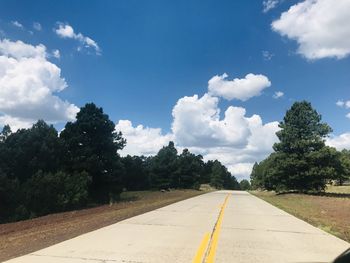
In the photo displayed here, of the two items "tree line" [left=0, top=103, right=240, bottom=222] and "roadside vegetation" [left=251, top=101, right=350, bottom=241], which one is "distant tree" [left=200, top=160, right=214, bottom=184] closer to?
"roadside vegetation" [left=251, top=101, right=350, bottom=241]

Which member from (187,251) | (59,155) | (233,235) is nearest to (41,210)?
(59,155)

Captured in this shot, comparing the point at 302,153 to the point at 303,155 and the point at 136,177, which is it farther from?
the point at 136,177

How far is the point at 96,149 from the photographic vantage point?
4381cm

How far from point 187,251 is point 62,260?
2.74 metres

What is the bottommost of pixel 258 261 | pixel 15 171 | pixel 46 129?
pixel 258 261

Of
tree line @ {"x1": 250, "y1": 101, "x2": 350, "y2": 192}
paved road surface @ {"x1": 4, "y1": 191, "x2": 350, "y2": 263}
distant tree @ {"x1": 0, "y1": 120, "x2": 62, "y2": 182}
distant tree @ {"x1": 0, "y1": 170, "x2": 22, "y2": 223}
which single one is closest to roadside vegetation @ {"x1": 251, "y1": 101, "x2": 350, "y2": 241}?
tree line @ {"x1": 250, "y1": 101, "x2": 350, "y2": 192}

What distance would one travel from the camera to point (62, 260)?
26.4 ft

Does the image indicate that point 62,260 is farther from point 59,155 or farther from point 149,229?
point 59,155

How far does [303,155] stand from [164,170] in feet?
132

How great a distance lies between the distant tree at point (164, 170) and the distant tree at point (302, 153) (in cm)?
3566

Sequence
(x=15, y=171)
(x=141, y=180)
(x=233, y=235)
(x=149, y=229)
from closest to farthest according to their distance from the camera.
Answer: (x=233, y=235) < (x=149, y=229) < (x=15, y=171) < (x=141, y=180)

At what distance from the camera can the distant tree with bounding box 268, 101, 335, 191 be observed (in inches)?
1691

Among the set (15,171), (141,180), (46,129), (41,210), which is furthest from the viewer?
(141,180)

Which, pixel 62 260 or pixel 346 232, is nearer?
pixel 62 260
